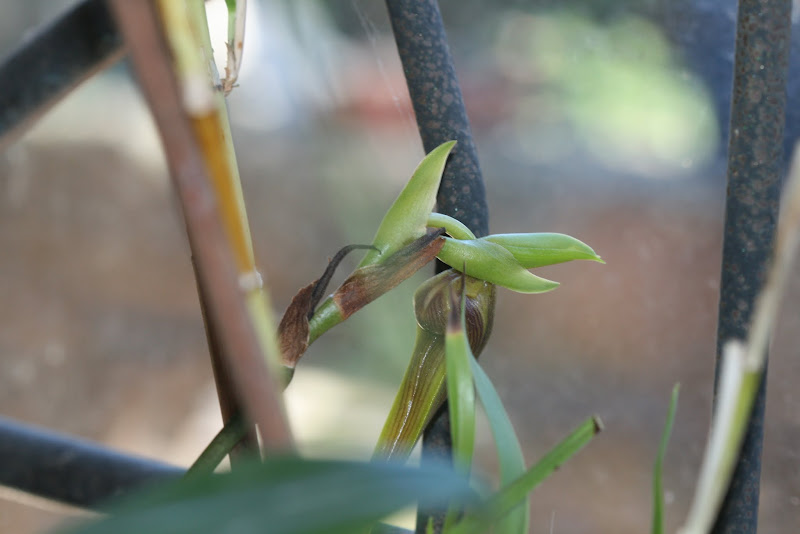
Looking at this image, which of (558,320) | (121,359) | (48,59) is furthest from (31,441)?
(121,359)

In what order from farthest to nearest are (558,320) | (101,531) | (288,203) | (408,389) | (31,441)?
(288,203), (558,320), (31,441), (408,389), (101,531)

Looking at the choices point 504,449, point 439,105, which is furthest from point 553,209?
point 504,449

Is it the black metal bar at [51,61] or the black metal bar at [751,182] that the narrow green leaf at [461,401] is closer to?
the black metal bar at [751,182]

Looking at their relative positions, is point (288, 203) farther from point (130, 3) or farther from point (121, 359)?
point (130, 3)

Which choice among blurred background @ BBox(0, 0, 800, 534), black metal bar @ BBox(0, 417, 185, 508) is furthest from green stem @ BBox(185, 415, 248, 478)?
black metal bar @ BBox(0, 417, 185, 508)

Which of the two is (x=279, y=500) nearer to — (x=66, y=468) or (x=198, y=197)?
(x=198, y=197)

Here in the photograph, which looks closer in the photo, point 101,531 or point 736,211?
point 101,531

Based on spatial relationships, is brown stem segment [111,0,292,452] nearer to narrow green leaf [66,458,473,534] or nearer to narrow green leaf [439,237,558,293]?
narrow green leaf [66,458,473,534]
